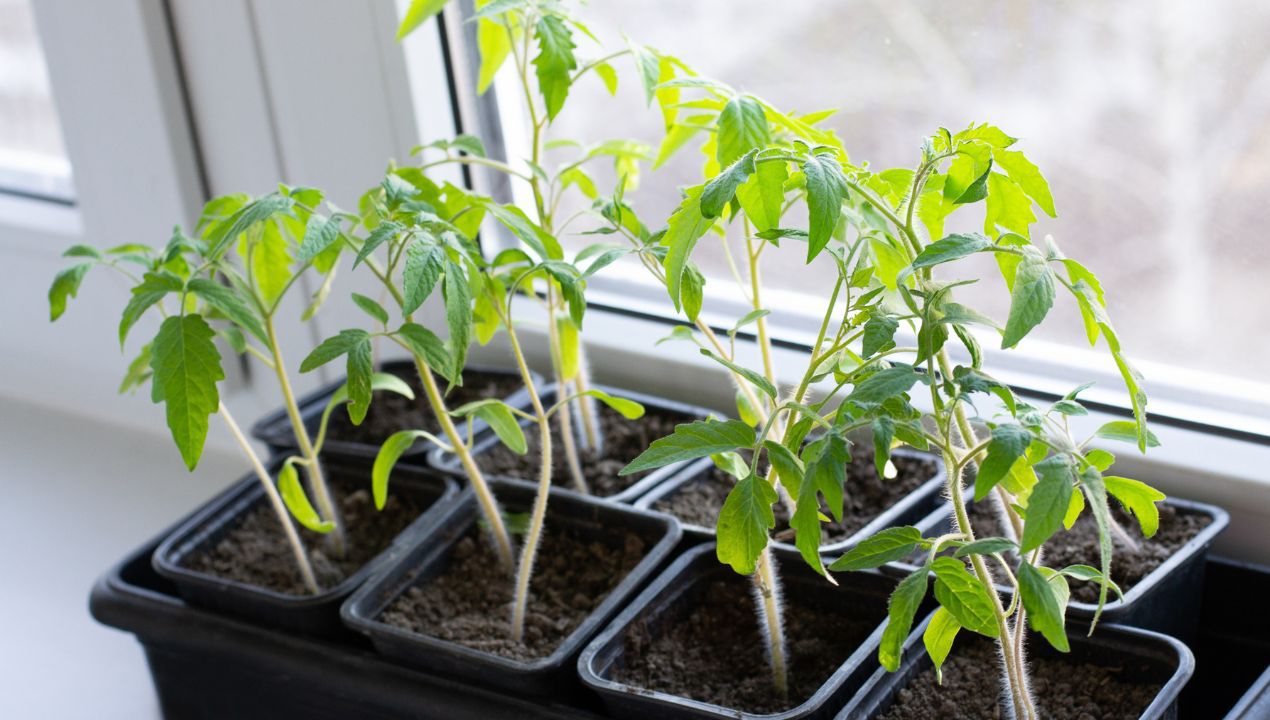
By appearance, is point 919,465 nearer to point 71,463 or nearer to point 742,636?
point 742,636

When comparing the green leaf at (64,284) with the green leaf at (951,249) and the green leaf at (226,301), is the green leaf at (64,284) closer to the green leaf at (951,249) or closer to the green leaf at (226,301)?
the green leaf at (226,301)

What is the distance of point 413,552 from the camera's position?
0.98m

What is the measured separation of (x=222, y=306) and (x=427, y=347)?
0.14 meters

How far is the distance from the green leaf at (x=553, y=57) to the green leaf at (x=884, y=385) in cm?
33

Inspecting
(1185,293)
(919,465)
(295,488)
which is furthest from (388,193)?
(1185,293)

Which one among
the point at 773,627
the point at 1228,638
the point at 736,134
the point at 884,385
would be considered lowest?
the point at 1228,638

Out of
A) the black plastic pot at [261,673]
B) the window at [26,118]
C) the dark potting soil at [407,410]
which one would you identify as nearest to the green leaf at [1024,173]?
the black plastic pot at [261,673]

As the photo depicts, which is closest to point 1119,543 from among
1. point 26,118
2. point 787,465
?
point 787,465

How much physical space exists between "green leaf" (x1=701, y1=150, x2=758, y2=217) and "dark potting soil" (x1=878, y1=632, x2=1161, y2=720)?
0.35 m

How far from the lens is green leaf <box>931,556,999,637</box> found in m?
0.60

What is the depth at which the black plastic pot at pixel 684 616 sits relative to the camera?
2.51 feet

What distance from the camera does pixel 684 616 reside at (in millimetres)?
899

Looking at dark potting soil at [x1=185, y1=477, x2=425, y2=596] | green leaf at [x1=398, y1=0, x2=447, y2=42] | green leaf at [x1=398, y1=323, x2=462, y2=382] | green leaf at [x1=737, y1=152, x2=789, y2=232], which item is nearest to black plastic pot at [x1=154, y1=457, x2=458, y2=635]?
dark potting soil at [x1=185, y1=477, x2=425, y2=596]

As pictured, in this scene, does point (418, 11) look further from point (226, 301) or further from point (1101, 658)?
point (1101, 658)
